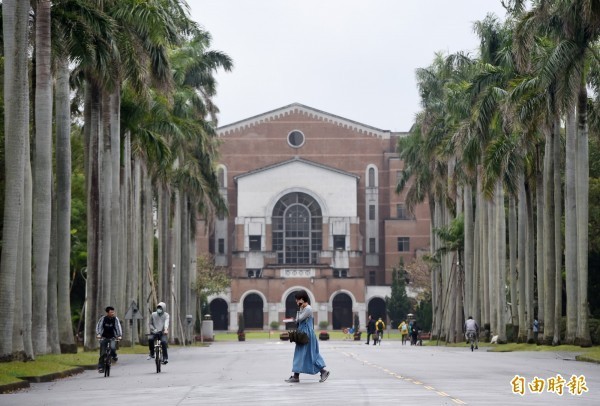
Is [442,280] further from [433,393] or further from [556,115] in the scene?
[433,393]

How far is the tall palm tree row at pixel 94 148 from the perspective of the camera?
2770 centimetres

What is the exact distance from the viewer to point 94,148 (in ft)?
128

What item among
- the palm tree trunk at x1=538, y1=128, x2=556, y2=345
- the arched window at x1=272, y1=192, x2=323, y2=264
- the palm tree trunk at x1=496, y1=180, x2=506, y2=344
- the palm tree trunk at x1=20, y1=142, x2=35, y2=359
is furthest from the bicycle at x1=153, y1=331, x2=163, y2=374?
the arched window at x1=272, y1=192, x2=323, y2=264

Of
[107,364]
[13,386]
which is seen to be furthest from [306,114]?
[13,386]

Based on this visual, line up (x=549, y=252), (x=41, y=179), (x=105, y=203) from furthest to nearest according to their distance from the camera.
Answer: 1. (x=549, y=252)
2. (x=105, y=203)
3. (x=41, y=179)

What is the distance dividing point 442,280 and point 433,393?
190ft

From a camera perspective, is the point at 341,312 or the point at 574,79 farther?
the point at 341,312

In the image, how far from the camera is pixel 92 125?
39.2m

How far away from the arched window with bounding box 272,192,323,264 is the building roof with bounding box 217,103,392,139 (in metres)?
9.68

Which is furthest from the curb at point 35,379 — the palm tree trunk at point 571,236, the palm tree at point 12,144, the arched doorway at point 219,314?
the arched doorway at point 219,314

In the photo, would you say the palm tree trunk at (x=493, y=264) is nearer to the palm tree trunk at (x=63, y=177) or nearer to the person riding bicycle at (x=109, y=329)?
the palm tree trunk at (x=63, y=177)

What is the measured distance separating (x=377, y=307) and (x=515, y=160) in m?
69.4

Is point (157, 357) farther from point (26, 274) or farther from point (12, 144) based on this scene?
point (12, 144)

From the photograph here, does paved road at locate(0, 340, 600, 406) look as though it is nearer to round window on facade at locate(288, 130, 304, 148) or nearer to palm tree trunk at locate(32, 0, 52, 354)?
palm tree trunk at locate(32, 0, 52, 354)
